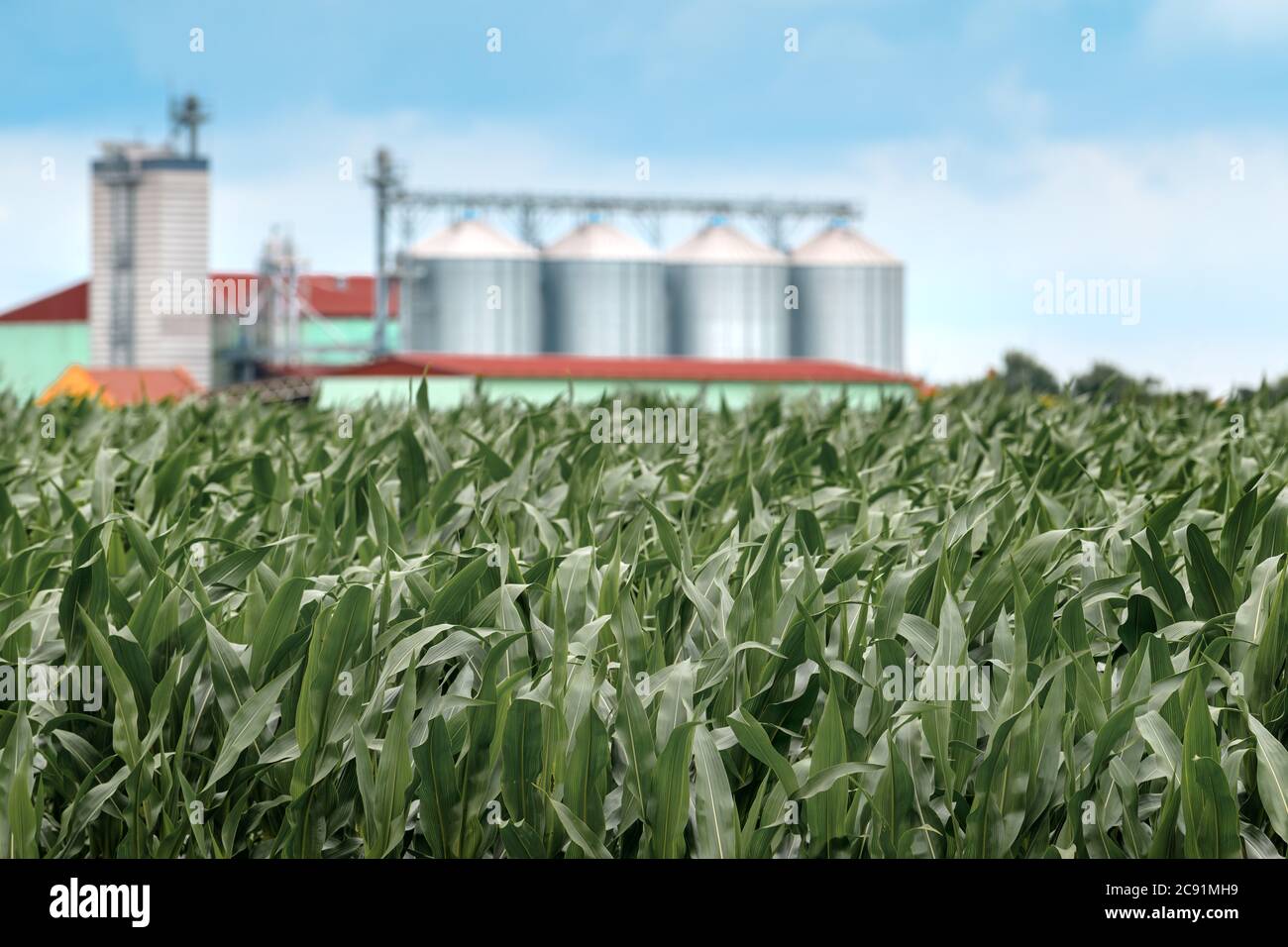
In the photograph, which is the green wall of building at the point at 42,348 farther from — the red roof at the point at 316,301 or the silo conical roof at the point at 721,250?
the silo conical roof at the point at 721,250

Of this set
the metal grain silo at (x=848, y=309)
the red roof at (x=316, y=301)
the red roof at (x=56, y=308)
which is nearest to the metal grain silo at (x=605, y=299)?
→ the metal grain silo at (x=848, y=309)

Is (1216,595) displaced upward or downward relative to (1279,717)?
upward

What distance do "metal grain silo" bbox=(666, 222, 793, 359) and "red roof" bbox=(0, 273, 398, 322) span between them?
1211 centimetres

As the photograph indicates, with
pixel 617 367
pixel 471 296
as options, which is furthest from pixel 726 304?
pixel 471 296

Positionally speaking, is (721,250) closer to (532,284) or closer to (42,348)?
(532,284)

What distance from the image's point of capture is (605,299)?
35.3 m

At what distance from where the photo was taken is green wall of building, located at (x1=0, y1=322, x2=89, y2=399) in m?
41.5

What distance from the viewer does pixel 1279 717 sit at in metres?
2.38

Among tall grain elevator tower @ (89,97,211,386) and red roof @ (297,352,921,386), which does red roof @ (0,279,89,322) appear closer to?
tall grain elevator tower @ (89,97,211,386)

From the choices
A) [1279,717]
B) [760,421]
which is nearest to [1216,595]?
[1279,717]

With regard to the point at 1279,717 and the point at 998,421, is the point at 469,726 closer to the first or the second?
the point at 1279,717

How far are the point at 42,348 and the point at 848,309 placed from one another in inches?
1080

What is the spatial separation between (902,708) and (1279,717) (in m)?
0.80
